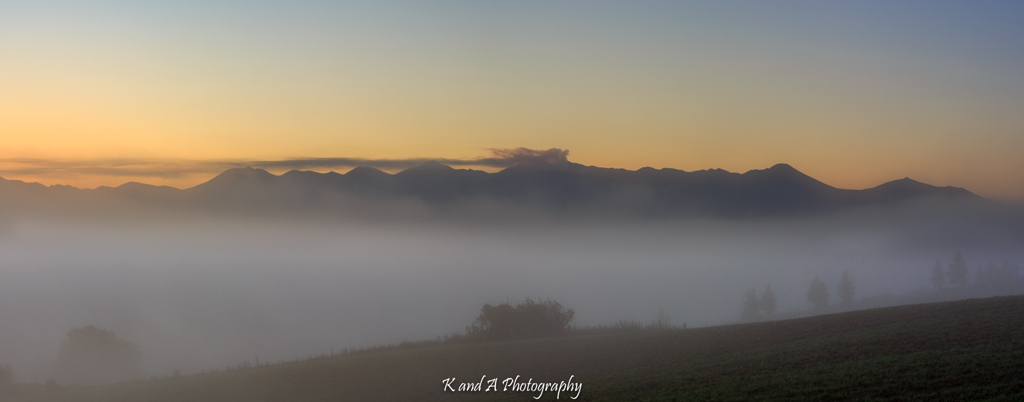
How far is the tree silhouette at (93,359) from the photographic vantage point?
8469 cm

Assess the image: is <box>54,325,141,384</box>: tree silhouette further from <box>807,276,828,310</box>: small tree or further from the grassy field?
<box>807,276,828,310</box>: small tree

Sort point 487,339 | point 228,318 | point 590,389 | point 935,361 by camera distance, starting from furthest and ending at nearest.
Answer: point 228,318 → point 487,339 → point 590,389 → point 935,361

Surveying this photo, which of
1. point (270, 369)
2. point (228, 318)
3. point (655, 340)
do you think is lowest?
point (228, 318)

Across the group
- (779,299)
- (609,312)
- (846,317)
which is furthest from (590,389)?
(779,299)

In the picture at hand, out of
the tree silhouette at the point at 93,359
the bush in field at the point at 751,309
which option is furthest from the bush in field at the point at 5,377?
the bush in field at the point at 751,309

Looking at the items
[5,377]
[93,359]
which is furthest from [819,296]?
[5,377]

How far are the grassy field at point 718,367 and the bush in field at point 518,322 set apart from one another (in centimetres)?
729

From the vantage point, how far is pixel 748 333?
36094 millimetres

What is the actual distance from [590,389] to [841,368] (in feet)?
31.6

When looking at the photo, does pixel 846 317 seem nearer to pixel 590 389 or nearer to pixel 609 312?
pixel 590 389

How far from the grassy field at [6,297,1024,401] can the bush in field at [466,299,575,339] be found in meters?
7.29

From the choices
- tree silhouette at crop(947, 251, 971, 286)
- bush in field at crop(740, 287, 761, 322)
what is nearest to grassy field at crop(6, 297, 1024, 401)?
bush in field at crop(740, 287, 761, 322)

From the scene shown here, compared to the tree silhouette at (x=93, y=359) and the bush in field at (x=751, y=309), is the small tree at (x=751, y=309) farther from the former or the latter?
the tree silhouette at (x=93, y=359)

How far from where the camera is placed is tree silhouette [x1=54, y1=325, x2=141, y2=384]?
84.7m
